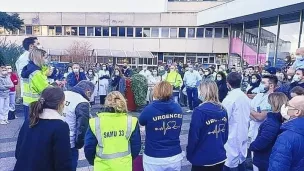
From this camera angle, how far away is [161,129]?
374 centimetres

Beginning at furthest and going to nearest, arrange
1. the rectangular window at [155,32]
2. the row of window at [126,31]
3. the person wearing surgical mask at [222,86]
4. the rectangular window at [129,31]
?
the rectangular window at [129,31] → the rectangular window at [155,32] → the row of window at [126,31] → the person wearing surgical mask at [222,86]

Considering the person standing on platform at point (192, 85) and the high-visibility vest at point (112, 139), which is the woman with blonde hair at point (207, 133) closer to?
the high-visibility vest at point (112, 139)

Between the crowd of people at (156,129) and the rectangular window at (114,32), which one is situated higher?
the rectangular window at (114,32)

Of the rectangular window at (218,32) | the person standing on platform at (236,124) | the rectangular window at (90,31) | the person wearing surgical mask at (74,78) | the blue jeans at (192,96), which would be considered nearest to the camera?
the person standing on platform at (236,124)

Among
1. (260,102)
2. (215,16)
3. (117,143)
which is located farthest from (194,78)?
(215,16)

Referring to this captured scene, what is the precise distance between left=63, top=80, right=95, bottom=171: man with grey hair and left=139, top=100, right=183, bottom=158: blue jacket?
2.23ft

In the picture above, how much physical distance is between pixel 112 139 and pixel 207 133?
1.23 metres

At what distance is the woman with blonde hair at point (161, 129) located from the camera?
146 inches

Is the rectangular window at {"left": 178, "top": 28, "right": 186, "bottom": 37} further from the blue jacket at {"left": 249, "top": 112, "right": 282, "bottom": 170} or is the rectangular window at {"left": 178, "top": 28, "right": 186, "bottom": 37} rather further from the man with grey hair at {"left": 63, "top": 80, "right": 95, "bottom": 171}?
the man with grey hair at {"left": 63, "top": 80, "right": 95, "bottom": 171}

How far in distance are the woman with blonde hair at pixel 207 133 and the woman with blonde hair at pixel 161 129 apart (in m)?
0.21

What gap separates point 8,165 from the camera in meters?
5.69

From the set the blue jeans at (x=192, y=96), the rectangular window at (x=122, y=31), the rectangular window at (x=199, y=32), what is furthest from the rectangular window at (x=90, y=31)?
the blue jeans at (x=192, y=96)

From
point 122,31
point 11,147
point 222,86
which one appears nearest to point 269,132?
point 11,147

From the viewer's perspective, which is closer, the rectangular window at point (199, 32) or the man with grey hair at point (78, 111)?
the man with grey hair at point (78, 111)
